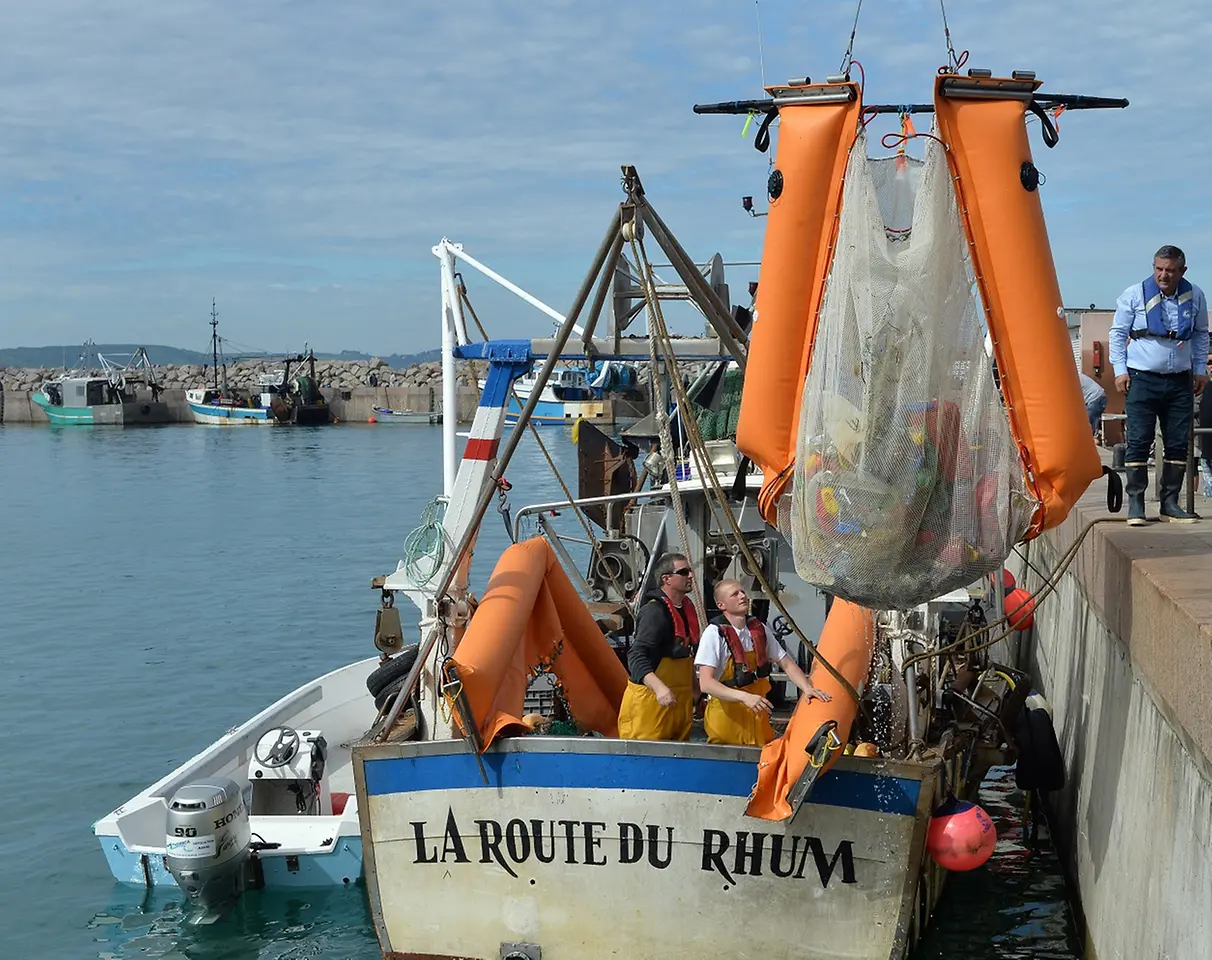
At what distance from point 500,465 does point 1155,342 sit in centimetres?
430

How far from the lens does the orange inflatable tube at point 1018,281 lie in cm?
662

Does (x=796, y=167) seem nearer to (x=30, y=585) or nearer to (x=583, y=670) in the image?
(x=583, y=670)

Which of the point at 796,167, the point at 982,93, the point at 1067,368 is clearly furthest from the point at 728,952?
the point at 982,93

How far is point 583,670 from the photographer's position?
9.68 m

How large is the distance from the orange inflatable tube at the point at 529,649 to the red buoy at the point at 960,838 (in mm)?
2359

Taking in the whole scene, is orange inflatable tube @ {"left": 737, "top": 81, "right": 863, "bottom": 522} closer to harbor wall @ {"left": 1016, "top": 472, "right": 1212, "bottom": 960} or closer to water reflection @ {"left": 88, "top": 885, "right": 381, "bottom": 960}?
harbor wall @ {"left": 1016, "top": 472, "right": 1212, "bottom": 960}

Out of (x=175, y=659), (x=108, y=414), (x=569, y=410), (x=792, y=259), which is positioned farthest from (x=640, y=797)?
(x=108, y=414)

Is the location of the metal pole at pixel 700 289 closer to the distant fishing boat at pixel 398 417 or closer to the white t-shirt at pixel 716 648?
the white t-shirt at pixel 716 648

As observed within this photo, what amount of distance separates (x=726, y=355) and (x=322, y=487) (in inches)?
1598

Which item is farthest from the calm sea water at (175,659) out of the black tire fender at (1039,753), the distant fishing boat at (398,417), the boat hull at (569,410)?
the distant fishing boat at (398,417)

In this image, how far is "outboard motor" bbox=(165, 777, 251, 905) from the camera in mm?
9203

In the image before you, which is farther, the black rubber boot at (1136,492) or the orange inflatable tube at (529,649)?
the black rubber boot at (1136,492)

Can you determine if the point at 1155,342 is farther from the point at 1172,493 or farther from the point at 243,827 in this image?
the point at 243,827

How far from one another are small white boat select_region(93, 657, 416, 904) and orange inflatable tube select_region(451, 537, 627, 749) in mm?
1442
